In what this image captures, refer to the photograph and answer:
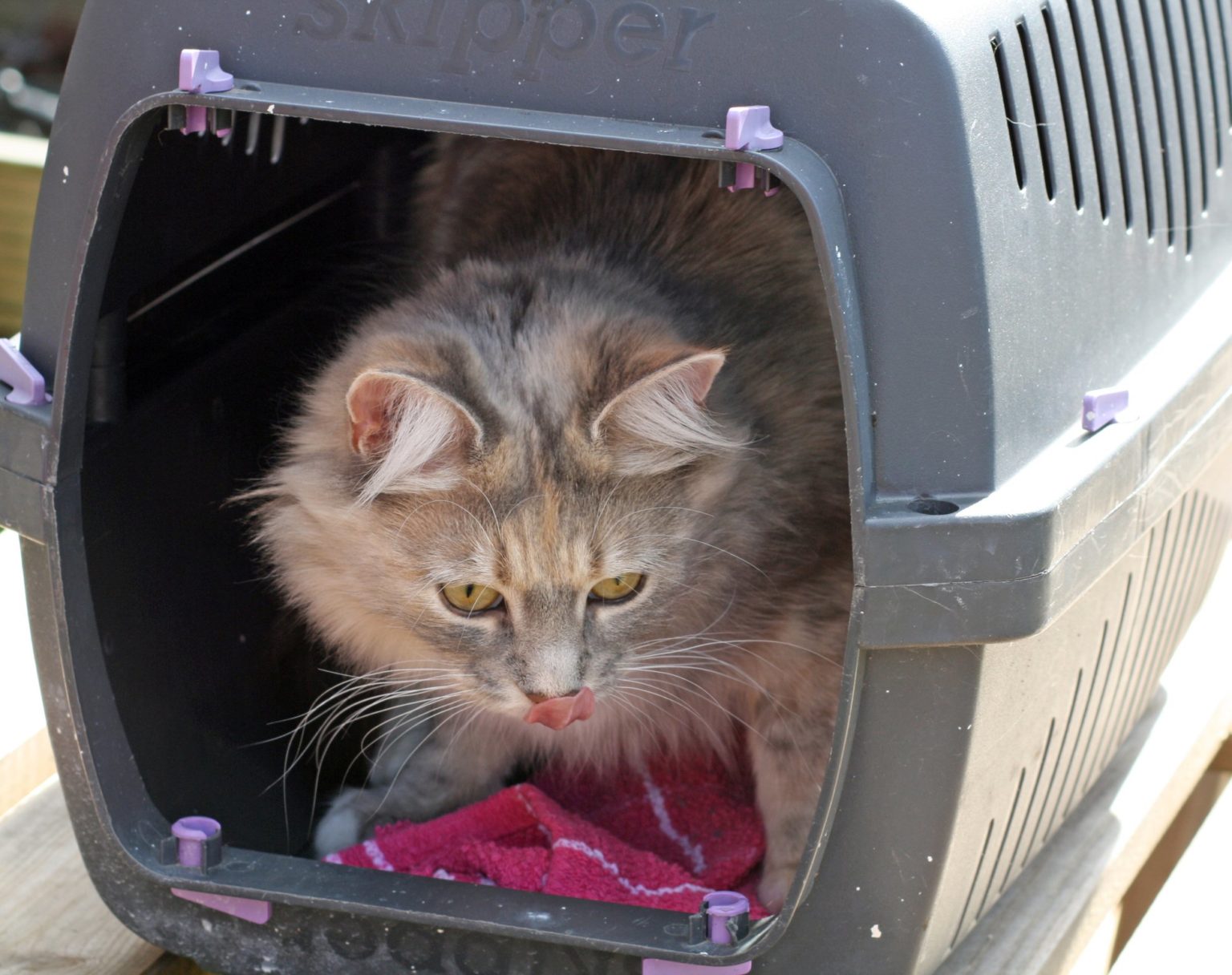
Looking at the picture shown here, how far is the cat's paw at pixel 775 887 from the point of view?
162cm

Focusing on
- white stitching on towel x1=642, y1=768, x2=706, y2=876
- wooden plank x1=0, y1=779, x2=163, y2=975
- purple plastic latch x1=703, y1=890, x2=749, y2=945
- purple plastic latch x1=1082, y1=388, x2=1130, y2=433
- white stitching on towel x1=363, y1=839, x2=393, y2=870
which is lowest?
wooden plank x1=0, y1=779, x2=163, y2=975

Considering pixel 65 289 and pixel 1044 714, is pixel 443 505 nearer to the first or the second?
pixel 65 289

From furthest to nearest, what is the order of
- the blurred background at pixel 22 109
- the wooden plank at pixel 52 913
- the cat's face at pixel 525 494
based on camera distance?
the blurred background at pixel 22 109
the wooden plank at pixel 52 913
the cat's face at pixel 525 494

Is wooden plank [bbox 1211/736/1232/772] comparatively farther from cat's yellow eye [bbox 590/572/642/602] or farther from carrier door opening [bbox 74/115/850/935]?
cat's yellow eye [bbox 590/572/642/602]

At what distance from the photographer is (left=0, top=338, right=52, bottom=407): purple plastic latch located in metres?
1.31

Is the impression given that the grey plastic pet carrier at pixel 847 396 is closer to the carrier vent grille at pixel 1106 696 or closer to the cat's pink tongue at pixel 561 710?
the carrier vent grille at pixel 1106 696

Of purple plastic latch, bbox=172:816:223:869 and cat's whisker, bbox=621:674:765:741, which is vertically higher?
cat's whisker, bbox=621:674:765:741

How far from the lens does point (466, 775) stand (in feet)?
6.11

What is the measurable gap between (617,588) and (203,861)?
50cm

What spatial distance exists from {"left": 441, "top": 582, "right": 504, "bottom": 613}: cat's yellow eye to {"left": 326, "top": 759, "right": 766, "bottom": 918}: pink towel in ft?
0.99

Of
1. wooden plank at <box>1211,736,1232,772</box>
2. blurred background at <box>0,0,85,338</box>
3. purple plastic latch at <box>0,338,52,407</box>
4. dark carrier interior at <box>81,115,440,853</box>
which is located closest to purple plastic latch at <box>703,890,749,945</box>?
dark carrier interior at <box>81,115,440,853</box>

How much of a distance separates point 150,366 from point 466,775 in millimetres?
658

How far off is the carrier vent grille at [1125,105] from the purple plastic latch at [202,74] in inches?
25.6

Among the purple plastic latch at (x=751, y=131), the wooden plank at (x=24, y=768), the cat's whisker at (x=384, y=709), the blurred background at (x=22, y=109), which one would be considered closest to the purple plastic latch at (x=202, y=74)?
the purple plastic latch at (x=751, y=131)
